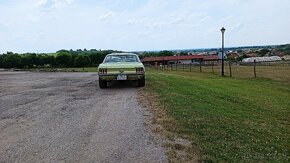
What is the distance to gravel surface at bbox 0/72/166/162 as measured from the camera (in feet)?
16.7

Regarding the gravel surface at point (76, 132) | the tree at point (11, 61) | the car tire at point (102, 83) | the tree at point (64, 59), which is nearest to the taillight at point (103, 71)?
the car tire at point (102, 83)

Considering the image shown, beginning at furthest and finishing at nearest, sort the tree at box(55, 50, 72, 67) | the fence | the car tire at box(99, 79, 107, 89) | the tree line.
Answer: the tree at box(55, 50, 72, 67), the tree line, the fence, the car tire at box(99, 79, 107, 89)

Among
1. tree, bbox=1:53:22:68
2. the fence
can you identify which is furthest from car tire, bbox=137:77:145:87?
tree, bbox=1:53:22:68

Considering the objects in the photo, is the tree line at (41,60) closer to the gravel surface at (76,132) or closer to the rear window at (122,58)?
the rear window at (122,58)

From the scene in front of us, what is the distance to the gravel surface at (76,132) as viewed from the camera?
5.09m

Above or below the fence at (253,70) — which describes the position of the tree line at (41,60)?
above

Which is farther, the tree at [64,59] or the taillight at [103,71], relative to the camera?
the tree at [64,59]

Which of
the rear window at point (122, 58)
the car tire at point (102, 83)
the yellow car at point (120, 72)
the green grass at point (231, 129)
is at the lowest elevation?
the green grass at point (231, 129)

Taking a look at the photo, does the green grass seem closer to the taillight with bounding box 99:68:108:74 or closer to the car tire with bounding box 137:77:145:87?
the car tire with bounding box 137:77:145:87

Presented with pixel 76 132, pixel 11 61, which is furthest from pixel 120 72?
pixel 11 61

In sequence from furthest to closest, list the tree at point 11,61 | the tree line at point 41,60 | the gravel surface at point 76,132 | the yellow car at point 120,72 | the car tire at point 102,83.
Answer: the tree at point 11,61, the tree line at point 41,60, the car tire at point 102,83, the yellow car at point 120,72, the gravel surface at point 76,132

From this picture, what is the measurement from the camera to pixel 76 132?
6.42 m

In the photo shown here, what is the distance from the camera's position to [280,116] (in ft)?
32.0

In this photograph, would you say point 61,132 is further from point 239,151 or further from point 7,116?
point 239,151
